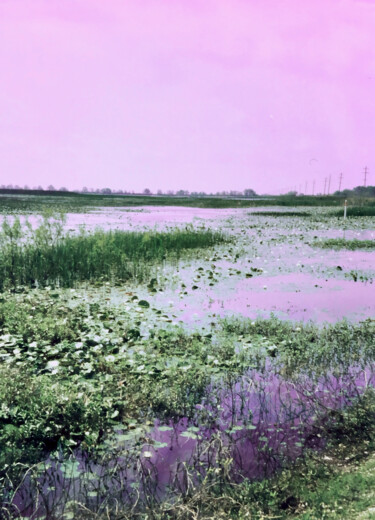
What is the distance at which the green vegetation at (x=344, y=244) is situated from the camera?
20.7 m

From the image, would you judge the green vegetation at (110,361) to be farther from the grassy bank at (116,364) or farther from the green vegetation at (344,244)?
the green vegetation at (344,244)

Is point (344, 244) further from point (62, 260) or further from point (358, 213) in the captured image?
point (358, 213)

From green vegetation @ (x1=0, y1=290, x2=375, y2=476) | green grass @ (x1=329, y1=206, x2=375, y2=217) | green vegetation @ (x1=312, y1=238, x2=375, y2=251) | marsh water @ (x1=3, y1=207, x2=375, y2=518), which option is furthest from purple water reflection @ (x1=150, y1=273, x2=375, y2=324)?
green grass @ (x1=329, y1=206, x2=375, y2=217)

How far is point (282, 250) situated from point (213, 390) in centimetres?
1432

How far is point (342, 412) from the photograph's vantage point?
17.5ft

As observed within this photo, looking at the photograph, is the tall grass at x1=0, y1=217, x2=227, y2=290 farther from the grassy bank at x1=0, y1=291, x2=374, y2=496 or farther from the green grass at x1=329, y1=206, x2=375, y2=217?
the green grass at x1=329, y1=206, x2=375, y2=217

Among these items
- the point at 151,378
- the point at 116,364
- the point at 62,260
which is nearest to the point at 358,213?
the point at 62,260

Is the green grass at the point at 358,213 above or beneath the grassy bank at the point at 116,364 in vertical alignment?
above

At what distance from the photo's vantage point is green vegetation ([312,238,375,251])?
20.7 m

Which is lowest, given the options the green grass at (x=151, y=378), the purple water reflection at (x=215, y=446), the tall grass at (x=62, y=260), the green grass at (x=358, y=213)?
the purple water reflection at (x=215, y=446)

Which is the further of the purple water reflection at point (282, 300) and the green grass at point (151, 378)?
the purple water reflection at point (282, 300)

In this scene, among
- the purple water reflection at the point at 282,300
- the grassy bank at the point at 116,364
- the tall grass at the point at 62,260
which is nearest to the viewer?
the grassy bank at the point at 116,364

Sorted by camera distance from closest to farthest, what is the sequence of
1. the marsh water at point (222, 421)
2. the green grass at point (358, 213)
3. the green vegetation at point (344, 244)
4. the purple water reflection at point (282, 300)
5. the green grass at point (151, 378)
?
the green grass at point (151, 378) → the marsh water at point (222, 421) → the purple water reflection at point (282, 300) → the green vegetation at point (344, 244) → the green grass at point (358, 213)

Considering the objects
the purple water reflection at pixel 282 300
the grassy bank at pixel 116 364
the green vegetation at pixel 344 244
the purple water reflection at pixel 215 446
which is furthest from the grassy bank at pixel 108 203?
the purple water reflection at pixel 215 446
